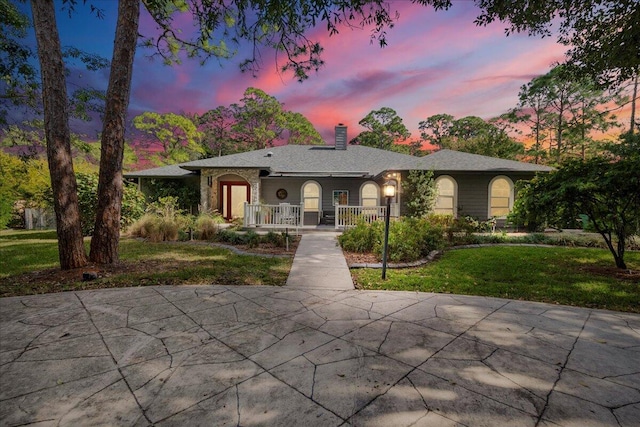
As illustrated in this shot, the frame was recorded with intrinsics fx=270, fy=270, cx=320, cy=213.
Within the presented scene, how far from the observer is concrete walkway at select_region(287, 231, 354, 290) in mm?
4824

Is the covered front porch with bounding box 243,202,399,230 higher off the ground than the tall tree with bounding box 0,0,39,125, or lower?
lower

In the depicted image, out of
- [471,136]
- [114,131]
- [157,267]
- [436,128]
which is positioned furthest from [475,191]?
[436,128]

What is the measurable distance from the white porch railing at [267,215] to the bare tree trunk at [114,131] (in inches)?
234

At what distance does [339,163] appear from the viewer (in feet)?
54.0

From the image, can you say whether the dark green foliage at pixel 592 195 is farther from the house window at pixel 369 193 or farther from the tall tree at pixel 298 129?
the tall tree at pixel 298 129

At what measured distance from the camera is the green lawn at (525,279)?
4.39 m

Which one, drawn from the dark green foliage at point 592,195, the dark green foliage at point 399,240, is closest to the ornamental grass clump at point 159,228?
the dark green foliage at point 399,240

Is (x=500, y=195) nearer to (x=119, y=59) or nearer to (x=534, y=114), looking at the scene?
(x=119, y=59)

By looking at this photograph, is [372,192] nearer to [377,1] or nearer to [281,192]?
[281,192]

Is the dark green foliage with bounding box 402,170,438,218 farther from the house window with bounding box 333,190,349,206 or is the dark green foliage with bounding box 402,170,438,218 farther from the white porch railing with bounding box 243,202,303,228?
the white porch railing with bounding box 243,202,303,228

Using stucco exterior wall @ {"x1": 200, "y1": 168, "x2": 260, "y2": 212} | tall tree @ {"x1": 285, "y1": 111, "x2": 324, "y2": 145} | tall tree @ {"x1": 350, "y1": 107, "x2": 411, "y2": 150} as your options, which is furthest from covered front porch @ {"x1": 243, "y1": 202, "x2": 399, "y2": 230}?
tall tree @ {"x1": 350, "y1": 107, "x2": 411, "y2": 150}

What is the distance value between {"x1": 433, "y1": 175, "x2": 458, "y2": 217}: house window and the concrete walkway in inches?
→ 290

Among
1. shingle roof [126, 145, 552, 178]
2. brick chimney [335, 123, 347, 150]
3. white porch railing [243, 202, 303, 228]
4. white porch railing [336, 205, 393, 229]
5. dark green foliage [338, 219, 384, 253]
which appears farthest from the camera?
brick chimney [335, 123, 347, 150]

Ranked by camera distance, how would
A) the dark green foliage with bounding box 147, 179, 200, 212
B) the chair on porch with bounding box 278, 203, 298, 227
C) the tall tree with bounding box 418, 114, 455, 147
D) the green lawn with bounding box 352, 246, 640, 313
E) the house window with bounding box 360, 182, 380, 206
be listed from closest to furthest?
1. the green lawn with bounding box 352, 246, 640, 313
2. the chair on porch with bounding box 278, 203, 298, 227
3. the house window with bounding box 360, 182, 380, 206
4. the dark green foliage with bounding box 147, 179, 200, 212
5. the tall tree with bounding box 418, 114, 455, 147
